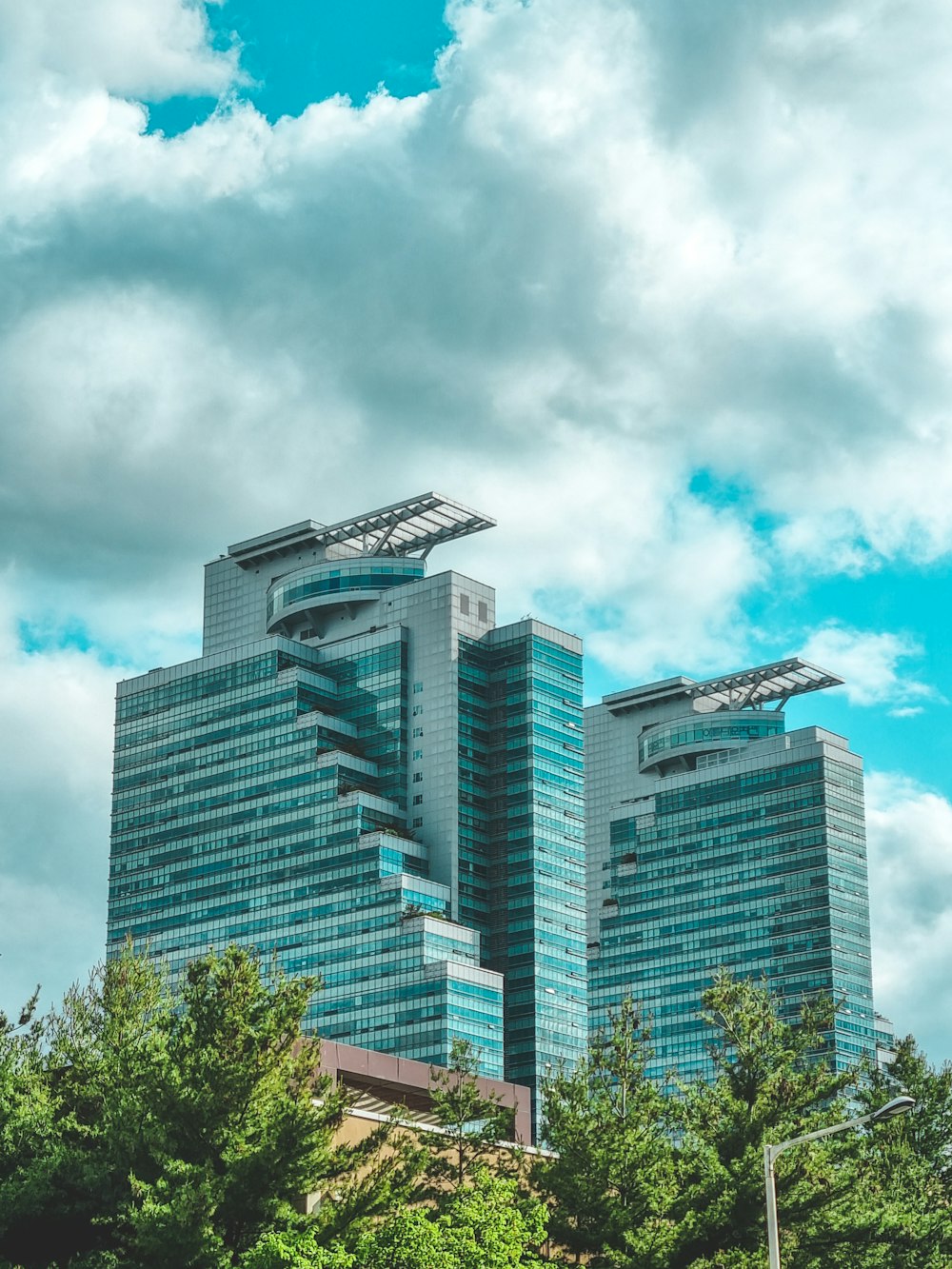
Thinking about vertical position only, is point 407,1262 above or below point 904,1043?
below

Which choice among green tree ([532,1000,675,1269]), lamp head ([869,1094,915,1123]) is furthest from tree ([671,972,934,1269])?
lamp head ([869,1094,915,1123])

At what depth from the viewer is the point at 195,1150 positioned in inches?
2488

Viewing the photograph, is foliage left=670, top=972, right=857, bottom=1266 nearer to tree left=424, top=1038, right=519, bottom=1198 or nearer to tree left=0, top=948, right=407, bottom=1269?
tree left=424, top=1038, right=519, bottom=1198

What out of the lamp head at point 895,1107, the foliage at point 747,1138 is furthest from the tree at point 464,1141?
the lamp head at point 895,1107

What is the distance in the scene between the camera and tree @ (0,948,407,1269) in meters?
61.5

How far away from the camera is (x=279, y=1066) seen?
6444 centimetres

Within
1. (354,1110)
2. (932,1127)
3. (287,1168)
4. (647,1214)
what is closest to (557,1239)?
(647,1214)

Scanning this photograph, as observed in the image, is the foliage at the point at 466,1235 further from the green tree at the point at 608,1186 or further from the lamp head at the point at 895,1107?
the lamp head at the point at 895,1107

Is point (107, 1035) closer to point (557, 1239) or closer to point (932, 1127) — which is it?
point (557, 1239)

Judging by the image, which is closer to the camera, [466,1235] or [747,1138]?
[466,1235]

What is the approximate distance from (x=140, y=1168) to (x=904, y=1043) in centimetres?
4932

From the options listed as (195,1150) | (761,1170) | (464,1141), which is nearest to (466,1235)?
(195,1150)

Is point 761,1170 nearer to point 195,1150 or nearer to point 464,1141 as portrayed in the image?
point 464,1141

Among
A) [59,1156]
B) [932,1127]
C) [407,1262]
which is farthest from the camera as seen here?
[932,1127]
